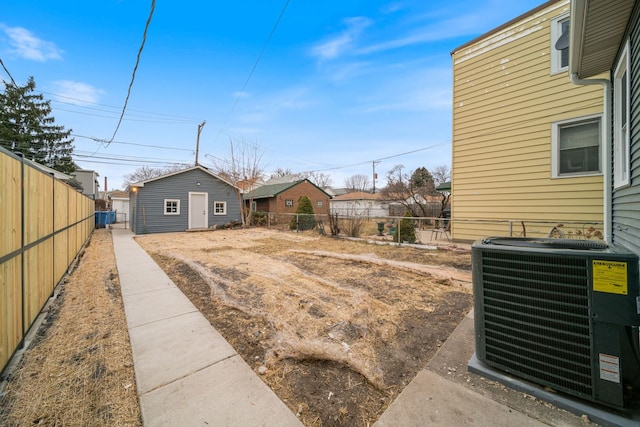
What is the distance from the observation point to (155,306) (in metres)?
3.44

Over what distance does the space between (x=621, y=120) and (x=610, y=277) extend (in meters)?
3.24

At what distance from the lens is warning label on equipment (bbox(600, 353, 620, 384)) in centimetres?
139

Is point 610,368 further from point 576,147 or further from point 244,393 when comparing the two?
point 576,147

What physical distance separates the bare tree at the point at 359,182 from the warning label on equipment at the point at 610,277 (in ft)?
164

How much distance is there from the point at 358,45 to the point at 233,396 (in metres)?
10.0

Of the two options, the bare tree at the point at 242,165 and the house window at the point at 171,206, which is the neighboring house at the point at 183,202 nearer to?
the house window at the point at 171,206

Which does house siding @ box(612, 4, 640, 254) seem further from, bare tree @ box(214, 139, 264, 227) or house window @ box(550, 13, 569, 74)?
bare tree @ box(214, 139, 264, 227)

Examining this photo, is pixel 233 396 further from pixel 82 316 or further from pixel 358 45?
pixel 358 45

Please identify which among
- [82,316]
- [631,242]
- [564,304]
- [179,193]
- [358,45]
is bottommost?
[82,316]

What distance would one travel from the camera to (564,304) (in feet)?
4.95

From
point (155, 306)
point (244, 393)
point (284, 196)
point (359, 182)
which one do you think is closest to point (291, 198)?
point (284, 196)

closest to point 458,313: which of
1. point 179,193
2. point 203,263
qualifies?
point 203,263

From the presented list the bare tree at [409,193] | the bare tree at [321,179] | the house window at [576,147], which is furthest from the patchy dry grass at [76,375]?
the bare tree at [321,179]

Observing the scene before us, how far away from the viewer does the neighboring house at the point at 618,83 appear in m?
2.46
